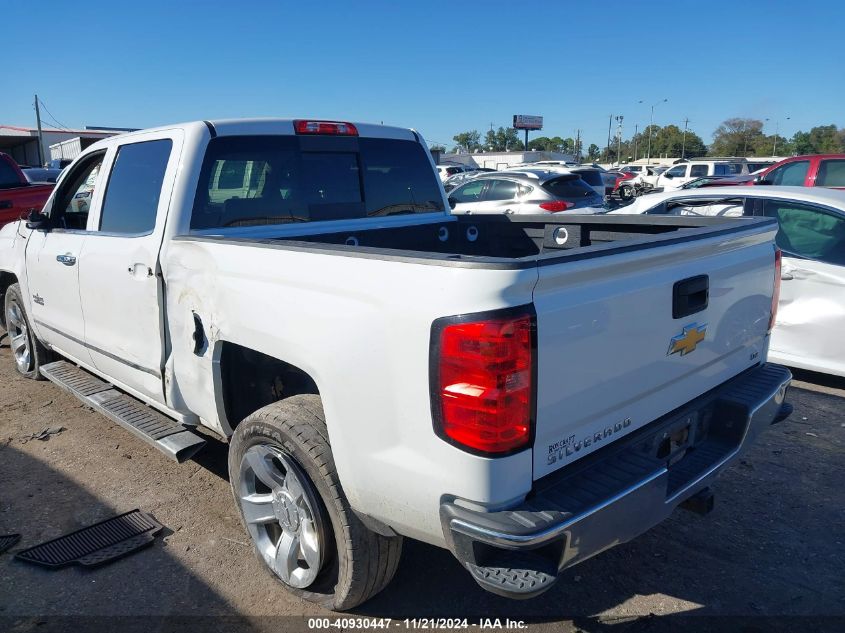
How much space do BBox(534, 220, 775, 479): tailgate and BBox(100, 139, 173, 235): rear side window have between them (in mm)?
2340

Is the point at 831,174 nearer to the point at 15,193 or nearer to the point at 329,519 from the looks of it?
the point at 329,519

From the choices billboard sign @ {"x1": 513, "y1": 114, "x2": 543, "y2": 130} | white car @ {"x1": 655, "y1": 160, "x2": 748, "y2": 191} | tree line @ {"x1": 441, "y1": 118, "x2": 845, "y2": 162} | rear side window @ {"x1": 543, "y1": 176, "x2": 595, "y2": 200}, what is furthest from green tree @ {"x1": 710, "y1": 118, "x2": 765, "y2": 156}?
rear side window @ {"x1": 543, "y1": 176, "x2": 595, "y2": 200}

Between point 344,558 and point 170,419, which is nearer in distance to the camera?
point 344,558

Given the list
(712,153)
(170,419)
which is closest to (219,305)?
(170,419)

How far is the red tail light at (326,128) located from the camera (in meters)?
3.80

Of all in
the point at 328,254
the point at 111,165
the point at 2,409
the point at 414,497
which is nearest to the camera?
the point at 414,497

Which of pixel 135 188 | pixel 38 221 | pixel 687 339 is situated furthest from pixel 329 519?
pixel 38 221

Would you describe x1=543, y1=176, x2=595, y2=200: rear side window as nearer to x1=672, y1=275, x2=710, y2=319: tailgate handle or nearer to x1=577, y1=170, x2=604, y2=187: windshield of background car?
x1=577, y1=170, x2=604, y2=187: windshield of background car

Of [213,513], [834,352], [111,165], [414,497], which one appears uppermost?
[111,165]

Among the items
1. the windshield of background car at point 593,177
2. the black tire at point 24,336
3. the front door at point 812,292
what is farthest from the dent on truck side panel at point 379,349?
the windshield of background car at point 593,177

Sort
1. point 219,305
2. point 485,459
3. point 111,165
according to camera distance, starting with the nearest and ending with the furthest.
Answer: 1. point 485,459
2. point 219,305
3. point 111,165

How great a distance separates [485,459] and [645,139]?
386 ft

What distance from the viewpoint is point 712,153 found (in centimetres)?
10312

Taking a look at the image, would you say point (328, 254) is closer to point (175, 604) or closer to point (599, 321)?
point (599, 321)
